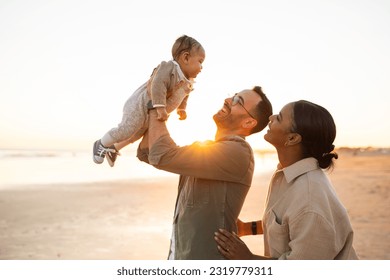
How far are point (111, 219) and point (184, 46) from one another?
5509mm

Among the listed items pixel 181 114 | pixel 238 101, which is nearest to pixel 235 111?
pixel 238 101

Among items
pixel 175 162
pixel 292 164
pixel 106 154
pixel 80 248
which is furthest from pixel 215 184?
pixel 80 248

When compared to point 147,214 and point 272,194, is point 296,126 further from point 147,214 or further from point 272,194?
point 147,214

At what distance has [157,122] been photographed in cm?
235

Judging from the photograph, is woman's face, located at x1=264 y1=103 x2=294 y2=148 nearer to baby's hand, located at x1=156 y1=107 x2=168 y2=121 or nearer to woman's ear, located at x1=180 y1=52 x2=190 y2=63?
baby's hand, located at x1=156 y1=107 x2=168 y2=121

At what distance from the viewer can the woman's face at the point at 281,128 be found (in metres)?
2.21

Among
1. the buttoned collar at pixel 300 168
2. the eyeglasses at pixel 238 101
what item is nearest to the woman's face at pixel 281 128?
the buttoned collar at pixel 300 168

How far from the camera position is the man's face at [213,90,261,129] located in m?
2.48

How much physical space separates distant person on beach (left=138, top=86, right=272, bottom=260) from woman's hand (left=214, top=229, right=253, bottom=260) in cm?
5

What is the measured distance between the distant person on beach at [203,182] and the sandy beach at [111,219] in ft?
Answer: 12.3

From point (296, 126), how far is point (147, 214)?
6.32 m

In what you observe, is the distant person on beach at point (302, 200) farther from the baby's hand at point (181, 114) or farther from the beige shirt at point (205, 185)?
the baby's hand at point (181, 114)
